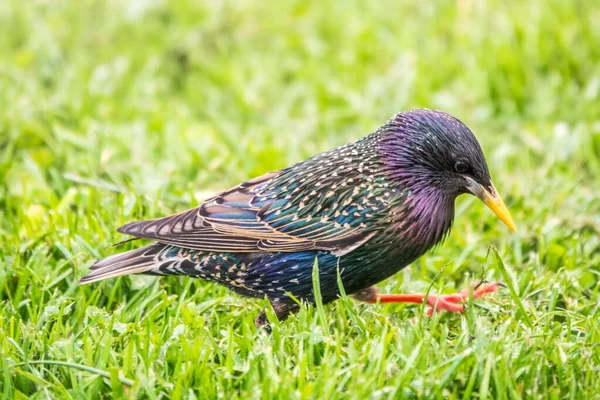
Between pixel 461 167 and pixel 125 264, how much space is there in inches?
61.0

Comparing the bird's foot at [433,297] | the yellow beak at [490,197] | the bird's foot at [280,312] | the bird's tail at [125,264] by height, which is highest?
the yellow beak at [490,197]

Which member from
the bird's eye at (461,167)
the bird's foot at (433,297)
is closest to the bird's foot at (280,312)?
the bird's foot at (433,297)

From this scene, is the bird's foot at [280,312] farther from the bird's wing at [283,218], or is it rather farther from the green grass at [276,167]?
the bird's wing at [283,218]

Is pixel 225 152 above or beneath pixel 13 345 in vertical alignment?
above

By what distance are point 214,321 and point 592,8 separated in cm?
438

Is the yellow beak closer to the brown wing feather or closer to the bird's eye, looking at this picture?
the bird's eye

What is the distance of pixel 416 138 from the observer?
3744 millimetres

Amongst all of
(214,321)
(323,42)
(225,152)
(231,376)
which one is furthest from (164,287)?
(323,42)

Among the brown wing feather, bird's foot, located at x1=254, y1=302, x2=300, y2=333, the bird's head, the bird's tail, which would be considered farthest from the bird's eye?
the bird's tail

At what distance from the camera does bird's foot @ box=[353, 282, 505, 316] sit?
12.8ft

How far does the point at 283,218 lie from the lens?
12.4ft

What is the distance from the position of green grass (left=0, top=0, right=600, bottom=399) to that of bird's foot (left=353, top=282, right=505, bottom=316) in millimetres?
72

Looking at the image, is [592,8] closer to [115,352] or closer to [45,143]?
[45,143]

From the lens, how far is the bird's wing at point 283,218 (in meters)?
3.65
